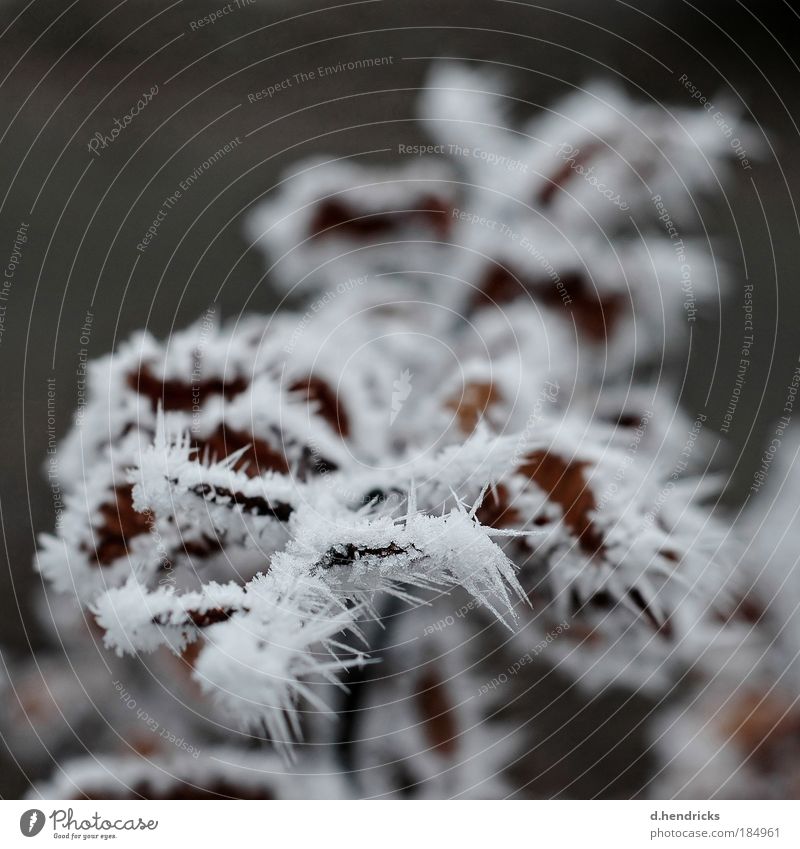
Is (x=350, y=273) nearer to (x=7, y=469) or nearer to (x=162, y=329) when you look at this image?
(x=162, y=329)

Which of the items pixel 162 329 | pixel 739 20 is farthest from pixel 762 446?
pixel 162 329
